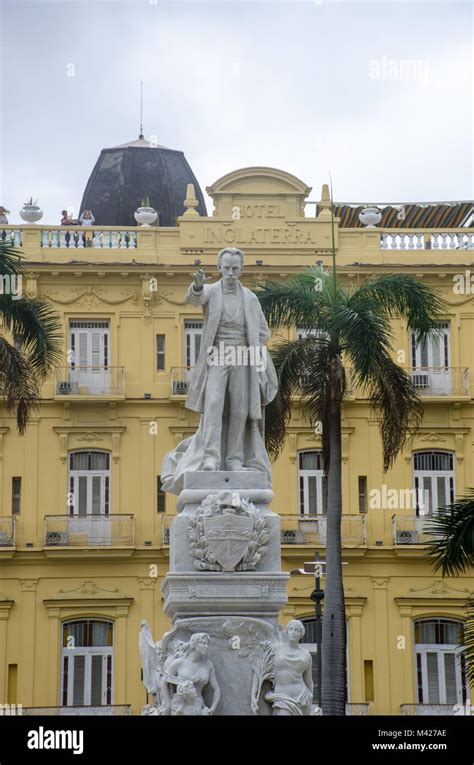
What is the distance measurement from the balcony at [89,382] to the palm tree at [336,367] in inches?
539

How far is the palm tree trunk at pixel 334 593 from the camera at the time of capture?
3494 cm

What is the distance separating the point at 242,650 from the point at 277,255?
107 ft

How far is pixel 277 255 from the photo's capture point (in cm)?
5016

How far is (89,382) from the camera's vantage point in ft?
163

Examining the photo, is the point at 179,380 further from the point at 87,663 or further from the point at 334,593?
the point at 334,593

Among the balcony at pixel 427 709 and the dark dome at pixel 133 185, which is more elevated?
the dark dome at pixel 133 185

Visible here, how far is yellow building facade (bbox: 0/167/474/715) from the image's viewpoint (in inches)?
1890

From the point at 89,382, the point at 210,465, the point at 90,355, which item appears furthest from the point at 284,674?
the point at 90,355

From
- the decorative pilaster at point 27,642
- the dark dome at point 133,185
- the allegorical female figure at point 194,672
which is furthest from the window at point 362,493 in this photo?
the allegorical female figure at point 194,672

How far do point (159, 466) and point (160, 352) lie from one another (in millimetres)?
3290

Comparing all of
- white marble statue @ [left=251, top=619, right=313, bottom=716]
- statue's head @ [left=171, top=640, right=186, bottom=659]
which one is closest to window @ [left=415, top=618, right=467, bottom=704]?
white marble statue @ [left=251, top=619, right=313, bottom=716]

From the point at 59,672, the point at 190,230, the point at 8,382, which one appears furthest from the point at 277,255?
the point at 8,382

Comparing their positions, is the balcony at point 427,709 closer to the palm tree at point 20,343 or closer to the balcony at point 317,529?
the balcony at point 317,529
